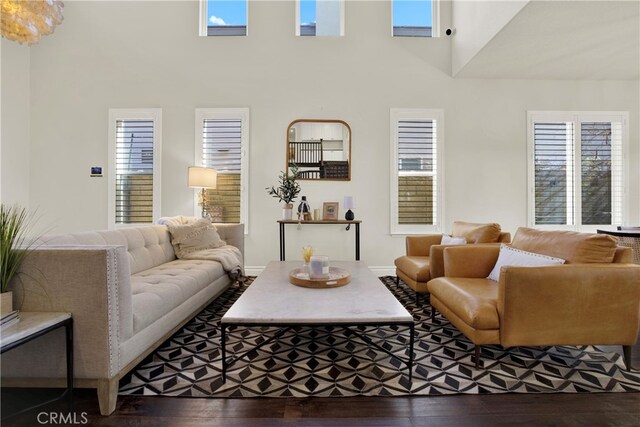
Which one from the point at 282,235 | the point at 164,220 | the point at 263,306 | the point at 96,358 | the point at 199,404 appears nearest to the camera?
the point at 96,358

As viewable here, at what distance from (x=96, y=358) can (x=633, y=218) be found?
6363 millimetres

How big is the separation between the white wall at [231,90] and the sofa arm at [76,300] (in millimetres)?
2955

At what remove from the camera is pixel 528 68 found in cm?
410

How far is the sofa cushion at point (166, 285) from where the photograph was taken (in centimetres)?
172

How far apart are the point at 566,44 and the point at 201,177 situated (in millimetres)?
4560

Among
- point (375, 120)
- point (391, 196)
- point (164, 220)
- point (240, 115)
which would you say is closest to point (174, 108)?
point (240, 115)

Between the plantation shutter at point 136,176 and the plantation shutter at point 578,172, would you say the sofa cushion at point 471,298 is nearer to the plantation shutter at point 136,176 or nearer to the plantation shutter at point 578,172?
the plantation shutter at point 578,172

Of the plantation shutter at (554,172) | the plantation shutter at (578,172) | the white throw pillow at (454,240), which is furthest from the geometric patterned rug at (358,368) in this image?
the plantation shutter at (578,172)

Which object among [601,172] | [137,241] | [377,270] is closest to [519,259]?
[377,270]

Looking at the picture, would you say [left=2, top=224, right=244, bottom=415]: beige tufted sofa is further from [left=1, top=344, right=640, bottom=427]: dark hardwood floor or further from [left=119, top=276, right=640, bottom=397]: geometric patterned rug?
[left=119, top=276, right=640, bottom=397]: geometric patterned rug

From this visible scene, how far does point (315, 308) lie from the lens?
5.69 ft

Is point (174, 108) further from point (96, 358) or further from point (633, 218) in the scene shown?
point (633, 218)

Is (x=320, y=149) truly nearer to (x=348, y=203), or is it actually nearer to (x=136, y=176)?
(x=348, y=203)

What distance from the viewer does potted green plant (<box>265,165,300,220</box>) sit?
162 inches
